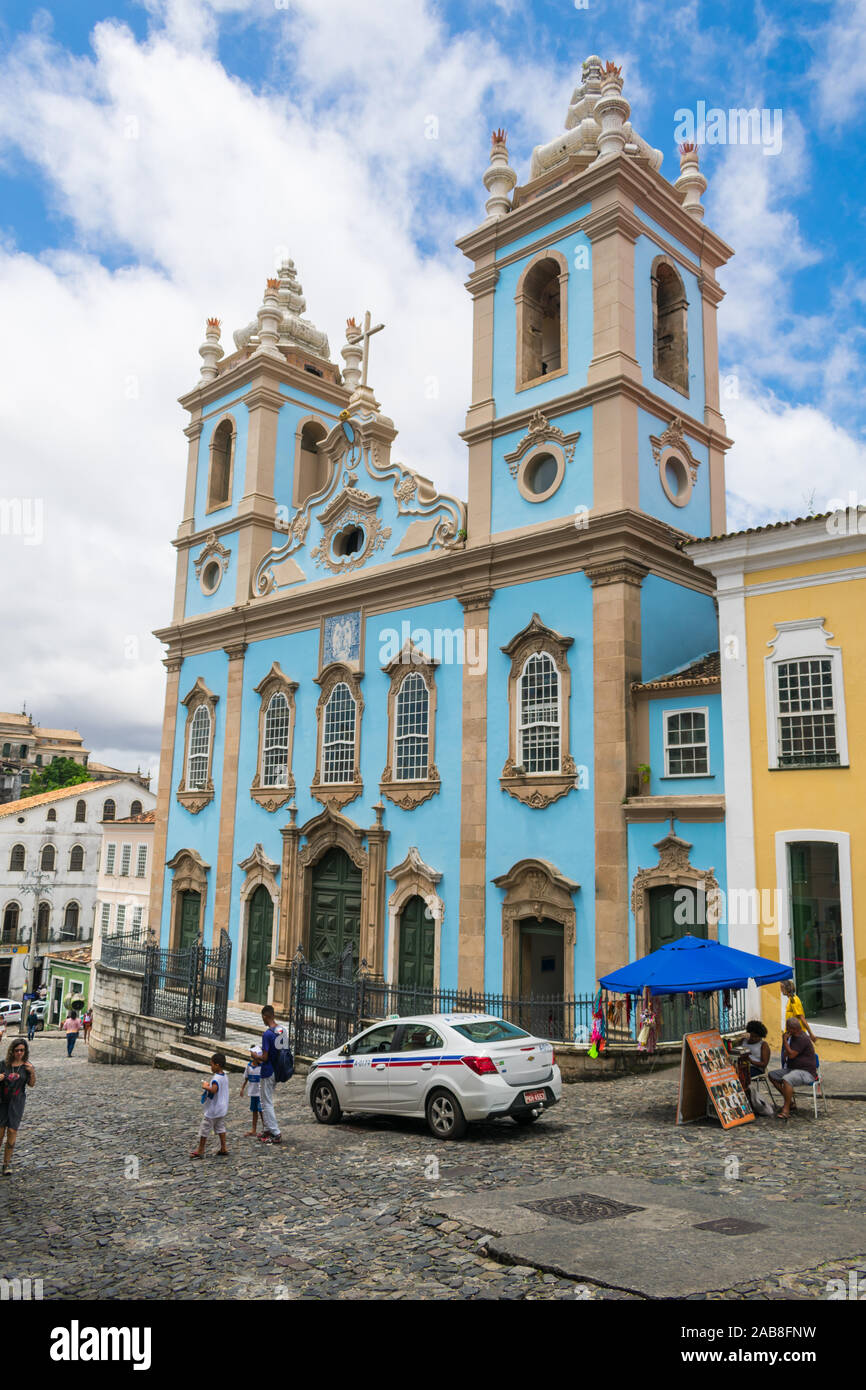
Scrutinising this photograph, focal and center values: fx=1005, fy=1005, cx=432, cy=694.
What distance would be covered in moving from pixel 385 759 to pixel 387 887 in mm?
2923

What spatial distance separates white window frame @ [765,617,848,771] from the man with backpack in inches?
345

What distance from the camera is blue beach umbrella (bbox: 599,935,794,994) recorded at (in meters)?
11.9

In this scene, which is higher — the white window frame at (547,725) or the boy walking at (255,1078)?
the white window frame at (547,725)

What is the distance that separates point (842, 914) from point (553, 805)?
584 cm

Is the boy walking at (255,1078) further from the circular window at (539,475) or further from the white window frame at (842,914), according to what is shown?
the circular window at (539,475)

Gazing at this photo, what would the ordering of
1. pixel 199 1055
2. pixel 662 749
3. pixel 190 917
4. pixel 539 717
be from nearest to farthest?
pixel 662 749 < pixel 539 717 < pixel 199 1055 < pixel 190 917

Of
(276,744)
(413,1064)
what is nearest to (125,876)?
(276,744)

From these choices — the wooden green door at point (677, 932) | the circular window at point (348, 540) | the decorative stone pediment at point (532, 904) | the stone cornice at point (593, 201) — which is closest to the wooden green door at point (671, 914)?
the wooden green door at point (677, 932)

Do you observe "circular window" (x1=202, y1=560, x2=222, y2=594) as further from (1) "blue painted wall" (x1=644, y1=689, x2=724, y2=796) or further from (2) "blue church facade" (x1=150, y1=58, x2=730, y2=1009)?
(1) "blue painted wall" (x1=644, y1=689, x2=724, y2=796)

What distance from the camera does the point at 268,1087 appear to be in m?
12.8

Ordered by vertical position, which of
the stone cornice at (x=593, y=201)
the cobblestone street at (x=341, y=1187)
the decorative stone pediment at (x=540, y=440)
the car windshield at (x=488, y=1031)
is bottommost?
the cobblestone street at (x=341, y=1187)

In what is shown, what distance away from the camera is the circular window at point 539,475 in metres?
20.9

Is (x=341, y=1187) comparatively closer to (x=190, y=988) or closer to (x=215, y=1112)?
(x=215, y=1112)

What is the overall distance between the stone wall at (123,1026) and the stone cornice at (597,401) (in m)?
15.2
